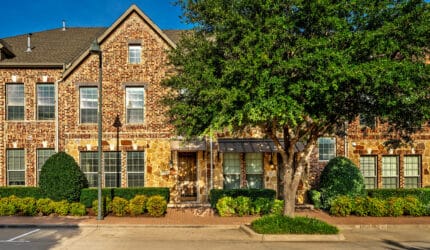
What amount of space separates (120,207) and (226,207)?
4.89 metres

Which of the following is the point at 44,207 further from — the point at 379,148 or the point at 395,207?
the point at 379,148

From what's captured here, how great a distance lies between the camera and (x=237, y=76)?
40.1 feet

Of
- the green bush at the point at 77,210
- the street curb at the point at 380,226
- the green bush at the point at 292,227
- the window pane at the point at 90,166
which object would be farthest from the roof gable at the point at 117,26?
the street curb at the point at 380,226

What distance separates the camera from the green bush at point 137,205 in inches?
693

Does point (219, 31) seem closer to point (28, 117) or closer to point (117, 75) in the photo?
point (117, 75)

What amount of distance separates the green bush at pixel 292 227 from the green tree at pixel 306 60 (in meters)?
3.79

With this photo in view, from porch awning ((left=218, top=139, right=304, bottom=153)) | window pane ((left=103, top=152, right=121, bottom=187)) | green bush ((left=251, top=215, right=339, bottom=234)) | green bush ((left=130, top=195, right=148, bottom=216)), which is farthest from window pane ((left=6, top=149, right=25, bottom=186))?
green bush ((left=251, top=215, right=339, bottom=234))

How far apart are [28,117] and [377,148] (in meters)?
19.9

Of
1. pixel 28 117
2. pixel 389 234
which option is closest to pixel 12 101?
pixel 28 117

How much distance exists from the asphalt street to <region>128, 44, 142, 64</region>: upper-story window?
9888 mm

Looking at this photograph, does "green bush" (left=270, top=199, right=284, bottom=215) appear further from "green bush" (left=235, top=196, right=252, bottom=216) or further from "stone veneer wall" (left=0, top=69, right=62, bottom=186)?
"stone veneer wall" (left=0, top=69, right=62, bottom=186)

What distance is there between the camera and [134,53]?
21516 millimetres

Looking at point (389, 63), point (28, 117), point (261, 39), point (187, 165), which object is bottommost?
Result: point (187, 165)

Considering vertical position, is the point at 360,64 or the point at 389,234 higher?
the point at 360,64
